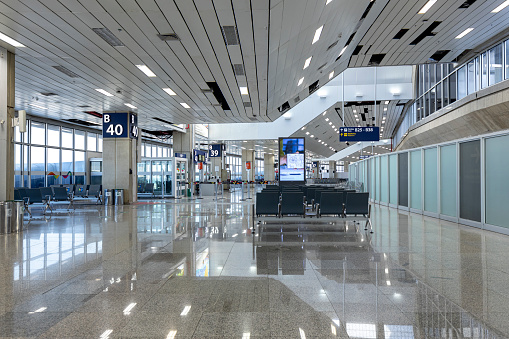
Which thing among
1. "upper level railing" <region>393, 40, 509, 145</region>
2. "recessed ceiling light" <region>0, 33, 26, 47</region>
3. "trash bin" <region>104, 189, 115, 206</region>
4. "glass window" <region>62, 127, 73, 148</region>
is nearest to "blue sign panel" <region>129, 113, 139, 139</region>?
"trash bin" <region>104, 189, 115, 206</region>

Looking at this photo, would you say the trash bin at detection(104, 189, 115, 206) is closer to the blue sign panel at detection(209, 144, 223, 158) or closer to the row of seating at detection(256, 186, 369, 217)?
the blue sign panel at detection(209, 144, 223, 158)

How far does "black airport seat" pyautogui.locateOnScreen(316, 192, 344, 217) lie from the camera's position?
30.7 ft

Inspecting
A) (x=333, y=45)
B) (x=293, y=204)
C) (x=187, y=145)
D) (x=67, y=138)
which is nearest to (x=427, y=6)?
(x=333, y=45)

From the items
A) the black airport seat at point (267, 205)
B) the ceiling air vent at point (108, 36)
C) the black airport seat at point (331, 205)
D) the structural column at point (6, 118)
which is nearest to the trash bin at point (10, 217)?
the structural column at point (6, 118)

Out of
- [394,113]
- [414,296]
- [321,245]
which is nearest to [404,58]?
[321,245]

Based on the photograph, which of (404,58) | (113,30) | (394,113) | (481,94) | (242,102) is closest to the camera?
(113,30)

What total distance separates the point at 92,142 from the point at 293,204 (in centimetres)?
2178

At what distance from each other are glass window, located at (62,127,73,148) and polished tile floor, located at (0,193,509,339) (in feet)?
55.4

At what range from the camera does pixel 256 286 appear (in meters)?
4.69

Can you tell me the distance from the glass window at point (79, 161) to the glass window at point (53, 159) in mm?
1889

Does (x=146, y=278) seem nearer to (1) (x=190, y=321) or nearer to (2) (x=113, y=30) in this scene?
(1) (x=190, y=321)

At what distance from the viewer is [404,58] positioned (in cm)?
1418

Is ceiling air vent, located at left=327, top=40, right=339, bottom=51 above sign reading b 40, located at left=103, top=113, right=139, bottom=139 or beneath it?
above

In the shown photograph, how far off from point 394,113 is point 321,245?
966 inches
